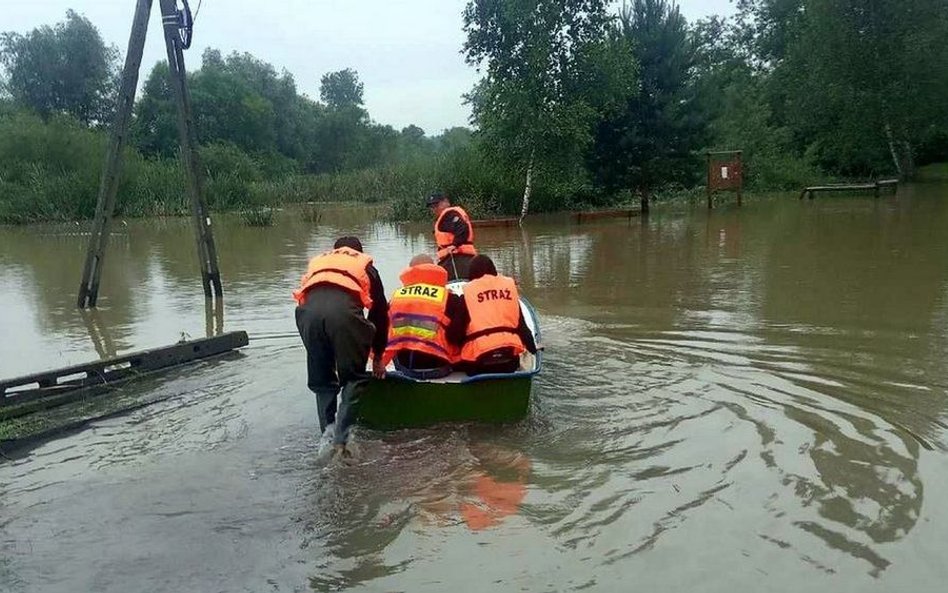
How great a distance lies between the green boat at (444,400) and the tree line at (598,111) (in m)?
17.9

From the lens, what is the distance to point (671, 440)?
5.60 meters

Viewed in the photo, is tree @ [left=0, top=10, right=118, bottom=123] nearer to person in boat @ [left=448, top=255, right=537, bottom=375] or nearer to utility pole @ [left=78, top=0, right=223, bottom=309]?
utility pole @ [left=78, top=0, right=223, bottom=309]

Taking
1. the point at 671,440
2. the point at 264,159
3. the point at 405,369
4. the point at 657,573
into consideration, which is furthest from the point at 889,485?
the point at 264,159

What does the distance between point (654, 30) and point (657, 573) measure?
80.8 feet

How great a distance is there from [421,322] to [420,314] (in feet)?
0.21

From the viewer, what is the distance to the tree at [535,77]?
23.1m

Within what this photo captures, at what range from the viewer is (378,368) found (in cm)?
592

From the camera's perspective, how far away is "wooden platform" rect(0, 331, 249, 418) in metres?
6.66

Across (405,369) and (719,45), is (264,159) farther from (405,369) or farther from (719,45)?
(405,369)

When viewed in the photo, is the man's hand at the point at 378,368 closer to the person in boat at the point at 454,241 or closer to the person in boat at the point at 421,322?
the person in boat at the point at 421,322

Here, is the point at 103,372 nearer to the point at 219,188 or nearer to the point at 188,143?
the point at 188,143

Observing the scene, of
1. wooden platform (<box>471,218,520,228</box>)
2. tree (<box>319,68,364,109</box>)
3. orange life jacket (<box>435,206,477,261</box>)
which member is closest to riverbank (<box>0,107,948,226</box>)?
wooden platform (<box>471,218,520,228</box>)

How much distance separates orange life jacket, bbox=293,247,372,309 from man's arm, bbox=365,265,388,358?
0.06 m

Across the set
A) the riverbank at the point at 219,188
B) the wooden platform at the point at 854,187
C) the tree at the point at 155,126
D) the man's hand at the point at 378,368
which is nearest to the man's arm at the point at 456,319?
the man's hand at the point at 378,368
